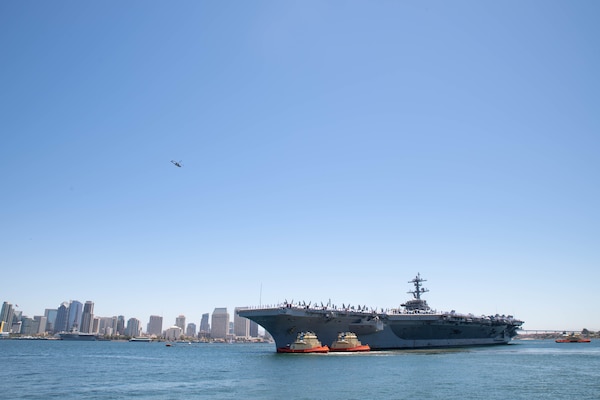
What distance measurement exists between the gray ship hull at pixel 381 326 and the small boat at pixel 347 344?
1.03 meters

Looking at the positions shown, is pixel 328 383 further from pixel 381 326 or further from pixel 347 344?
pixel 381 326

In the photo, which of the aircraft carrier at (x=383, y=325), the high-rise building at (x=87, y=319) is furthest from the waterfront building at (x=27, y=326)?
the aircraft carrier at (x=383, y=325)

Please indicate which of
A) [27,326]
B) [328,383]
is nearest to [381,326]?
[328,383]

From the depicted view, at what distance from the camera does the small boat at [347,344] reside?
1563 inches

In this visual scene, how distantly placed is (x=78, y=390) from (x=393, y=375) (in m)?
15.8

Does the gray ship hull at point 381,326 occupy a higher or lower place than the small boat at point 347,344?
higher

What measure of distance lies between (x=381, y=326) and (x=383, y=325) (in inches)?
63.2

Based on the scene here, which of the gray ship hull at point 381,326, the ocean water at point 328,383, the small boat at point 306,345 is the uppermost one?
the gray ship hull at point 381,326

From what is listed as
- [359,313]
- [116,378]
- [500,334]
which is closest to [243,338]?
[500,334]

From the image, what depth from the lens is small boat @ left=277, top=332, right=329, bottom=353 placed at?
3735cm

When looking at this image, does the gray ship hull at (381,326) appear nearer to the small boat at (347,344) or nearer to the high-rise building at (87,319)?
the small boat at (347,344)

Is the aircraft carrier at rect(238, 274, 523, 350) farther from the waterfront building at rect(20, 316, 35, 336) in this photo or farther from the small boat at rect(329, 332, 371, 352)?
the waterfront building at rect(20, 316, 35, 336)

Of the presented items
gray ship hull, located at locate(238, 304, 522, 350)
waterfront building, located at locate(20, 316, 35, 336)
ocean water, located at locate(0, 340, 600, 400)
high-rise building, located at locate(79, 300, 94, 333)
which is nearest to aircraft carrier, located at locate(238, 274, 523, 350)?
gray ship hull, located at locate(238, 304, 522, 350)

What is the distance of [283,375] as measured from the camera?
24.3 metres
